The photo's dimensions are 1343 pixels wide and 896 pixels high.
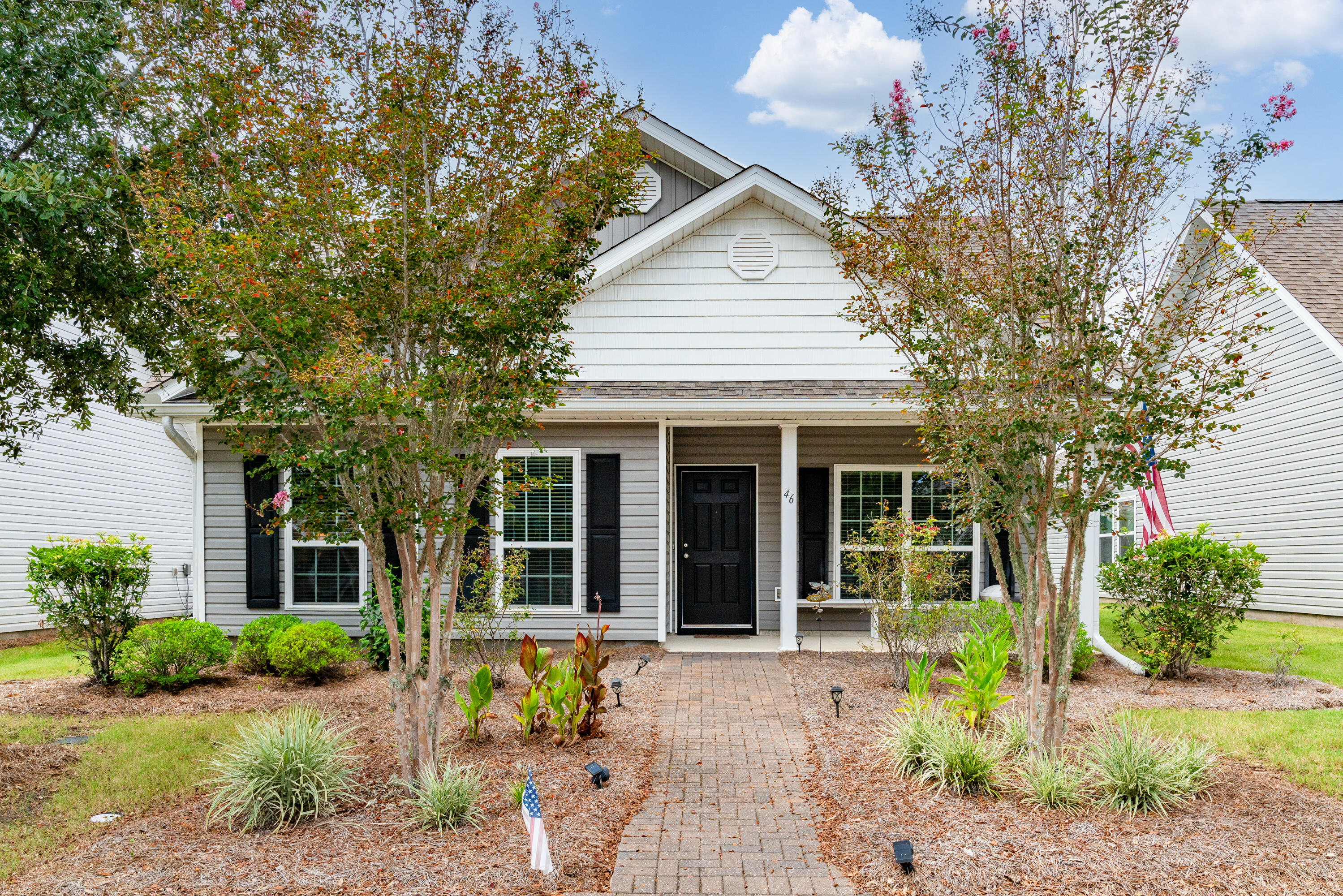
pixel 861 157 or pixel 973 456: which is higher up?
pixel 861 157

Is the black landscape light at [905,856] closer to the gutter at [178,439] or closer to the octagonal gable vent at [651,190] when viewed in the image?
the gutter at [178,439]

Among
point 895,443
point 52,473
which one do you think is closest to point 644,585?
point 895,443

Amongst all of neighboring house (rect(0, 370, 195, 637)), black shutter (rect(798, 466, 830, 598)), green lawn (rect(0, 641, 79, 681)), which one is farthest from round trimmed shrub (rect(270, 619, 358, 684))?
black shutter (rect(798, 466, 830, 598))

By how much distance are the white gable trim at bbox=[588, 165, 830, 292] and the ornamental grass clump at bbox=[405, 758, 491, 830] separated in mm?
6528

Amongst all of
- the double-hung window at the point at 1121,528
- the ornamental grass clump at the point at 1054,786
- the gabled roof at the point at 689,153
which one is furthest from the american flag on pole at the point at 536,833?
the double-hung window at the point at 1121,528

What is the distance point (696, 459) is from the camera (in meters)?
10.7

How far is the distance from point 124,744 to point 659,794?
14.0ft

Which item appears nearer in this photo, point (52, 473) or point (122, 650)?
point (122, 650)

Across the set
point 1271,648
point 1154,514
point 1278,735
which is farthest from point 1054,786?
point 1154,514

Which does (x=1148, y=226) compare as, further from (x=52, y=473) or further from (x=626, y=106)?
(x=52, y=473)

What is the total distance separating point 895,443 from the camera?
1048cm

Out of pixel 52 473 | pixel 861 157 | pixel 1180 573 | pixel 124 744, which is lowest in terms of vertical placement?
pixel 124 744

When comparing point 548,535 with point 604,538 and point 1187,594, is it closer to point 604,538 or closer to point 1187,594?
point 604,538

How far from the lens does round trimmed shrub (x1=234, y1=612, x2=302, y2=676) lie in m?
8.50
